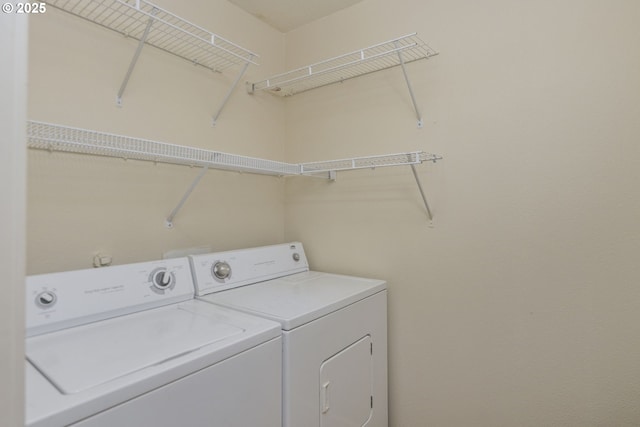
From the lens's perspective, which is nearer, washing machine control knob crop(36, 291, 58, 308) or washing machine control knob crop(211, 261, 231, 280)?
washing machine control knob crop(36, 291, 58, 308)

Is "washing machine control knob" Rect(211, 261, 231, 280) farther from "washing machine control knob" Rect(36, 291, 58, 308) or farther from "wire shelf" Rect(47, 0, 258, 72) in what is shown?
"wire shelf" Rect(47, 0, 258, 72)

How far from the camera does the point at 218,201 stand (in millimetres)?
1873

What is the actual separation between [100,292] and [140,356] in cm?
44

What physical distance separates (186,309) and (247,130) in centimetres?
117

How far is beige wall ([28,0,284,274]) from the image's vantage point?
125 cm

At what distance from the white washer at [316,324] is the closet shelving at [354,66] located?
100 cm

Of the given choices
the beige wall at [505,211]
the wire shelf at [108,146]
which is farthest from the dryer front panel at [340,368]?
the wire shelf at [108,146]

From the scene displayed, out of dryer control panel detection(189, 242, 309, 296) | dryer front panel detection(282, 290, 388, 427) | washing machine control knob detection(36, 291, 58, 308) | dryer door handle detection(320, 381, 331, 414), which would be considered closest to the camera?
washing machine control knob detection(36, 291, 58, 308)

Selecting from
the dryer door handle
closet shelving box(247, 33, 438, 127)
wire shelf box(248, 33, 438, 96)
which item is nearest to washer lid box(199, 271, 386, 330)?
the dryer door handle

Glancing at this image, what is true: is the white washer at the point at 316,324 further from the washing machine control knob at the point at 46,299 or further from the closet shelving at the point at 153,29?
the closet shelving at the point at 153,29

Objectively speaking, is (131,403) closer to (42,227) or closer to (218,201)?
(42,227)

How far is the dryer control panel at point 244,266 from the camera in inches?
59.5

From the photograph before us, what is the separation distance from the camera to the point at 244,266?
1697 millimetres

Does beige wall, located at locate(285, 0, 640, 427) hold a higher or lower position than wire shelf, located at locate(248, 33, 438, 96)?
lower
